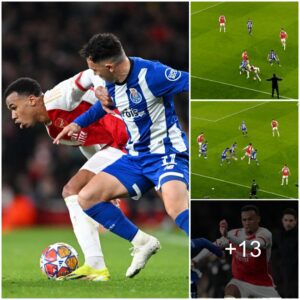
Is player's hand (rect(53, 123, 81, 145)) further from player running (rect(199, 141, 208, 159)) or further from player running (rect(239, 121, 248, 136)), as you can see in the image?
player running (rect(239, 121, 248, 136))

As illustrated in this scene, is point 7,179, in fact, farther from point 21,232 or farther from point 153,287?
point 153,287

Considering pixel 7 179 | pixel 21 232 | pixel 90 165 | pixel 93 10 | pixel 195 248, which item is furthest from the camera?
pixel 93 10

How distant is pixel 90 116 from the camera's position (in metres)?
7.08

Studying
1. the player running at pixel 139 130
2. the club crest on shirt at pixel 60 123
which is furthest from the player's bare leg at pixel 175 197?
the club crest on shirt at pixel 60 123

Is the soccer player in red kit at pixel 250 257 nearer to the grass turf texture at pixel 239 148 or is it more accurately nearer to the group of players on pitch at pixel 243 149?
the grass turf texture at pixel 239 148

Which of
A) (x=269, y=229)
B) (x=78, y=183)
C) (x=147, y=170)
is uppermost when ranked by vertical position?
(x=147, y=170)

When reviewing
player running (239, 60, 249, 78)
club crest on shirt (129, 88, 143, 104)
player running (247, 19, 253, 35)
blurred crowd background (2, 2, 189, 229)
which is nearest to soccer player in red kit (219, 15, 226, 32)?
player running (247, 19, 253, 35)

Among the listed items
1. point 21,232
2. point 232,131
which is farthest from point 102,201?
point 21,232

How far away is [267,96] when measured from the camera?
6.46m

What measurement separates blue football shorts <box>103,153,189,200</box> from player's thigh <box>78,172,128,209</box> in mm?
42

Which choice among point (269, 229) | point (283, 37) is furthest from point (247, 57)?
point (269, 229)

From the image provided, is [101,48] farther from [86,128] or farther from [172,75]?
[86,128]

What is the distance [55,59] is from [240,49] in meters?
12.6

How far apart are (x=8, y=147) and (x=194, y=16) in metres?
11.8
